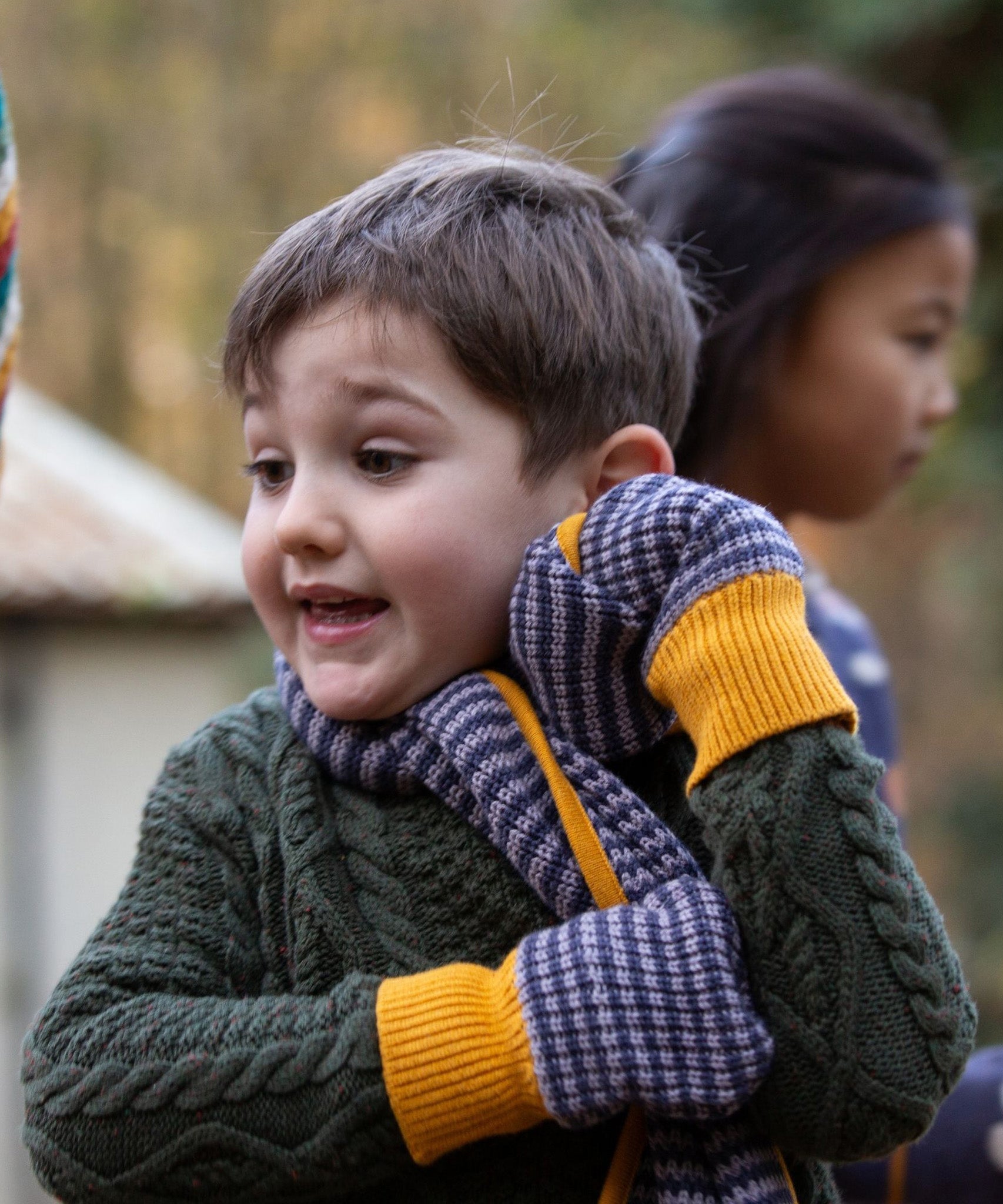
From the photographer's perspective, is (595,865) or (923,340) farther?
(923,340)

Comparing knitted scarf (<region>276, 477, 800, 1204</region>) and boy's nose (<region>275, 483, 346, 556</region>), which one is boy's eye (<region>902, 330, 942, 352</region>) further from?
boy's nose (<region>275, 483, 346, 556</region>)

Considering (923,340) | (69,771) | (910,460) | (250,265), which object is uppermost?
(69,771)

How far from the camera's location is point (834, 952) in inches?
48.4

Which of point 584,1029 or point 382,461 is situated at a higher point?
point 382,461

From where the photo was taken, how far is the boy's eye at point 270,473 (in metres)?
1.52

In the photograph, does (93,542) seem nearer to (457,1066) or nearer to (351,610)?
(351,610)

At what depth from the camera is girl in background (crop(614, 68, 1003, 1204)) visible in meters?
2.34

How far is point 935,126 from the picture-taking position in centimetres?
554

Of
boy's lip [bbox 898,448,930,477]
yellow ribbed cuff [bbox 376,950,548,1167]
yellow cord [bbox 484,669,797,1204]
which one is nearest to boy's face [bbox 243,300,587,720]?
yellow cord [bbox 484,669,797,1204]

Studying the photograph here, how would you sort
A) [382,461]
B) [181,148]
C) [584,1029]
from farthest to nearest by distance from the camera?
1. [181,148]
2. [382,461]
3. [584,1029]

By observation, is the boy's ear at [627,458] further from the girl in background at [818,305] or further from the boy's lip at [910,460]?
the boy's lip at [910,460]

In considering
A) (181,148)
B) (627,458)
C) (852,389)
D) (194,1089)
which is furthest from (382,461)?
(181,148)

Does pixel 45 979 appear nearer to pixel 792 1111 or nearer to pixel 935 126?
pixel 935 126

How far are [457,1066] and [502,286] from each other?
842 mm
